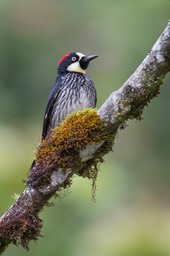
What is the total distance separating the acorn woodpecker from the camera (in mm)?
6551

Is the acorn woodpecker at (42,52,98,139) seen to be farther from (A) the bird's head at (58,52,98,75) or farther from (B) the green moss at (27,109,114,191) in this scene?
(B) the green moss at (27,109,114,191)

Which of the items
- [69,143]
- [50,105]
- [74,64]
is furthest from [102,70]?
[69,143]

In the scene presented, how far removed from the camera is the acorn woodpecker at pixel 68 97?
655cm

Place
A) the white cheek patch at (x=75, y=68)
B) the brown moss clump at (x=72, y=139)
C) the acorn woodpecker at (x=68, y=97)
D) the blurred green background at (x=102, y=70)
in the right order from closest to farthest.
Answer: the brown moss clump at (x=72, y=139) < the acorn woodpecker at (x=68, y=97) < the white cheek patch at (x=75, y=68) < the blurred green background at (x=102, y=70)

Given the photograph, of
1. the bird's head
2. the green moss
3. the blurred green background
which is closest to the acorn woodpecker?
the bird's head

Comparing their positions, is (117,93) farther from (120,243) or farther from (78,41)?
(78,41)

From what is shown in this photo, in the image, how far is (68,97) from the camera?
6.61m

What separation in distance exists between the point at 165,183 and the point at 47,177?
8.07m

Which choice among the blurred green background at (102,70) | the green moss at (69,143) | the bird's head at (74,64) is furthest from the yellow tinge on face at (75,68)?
the blurred green background at (102,70)

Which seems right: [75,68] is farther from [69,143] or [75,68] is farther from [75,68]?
[69,143]

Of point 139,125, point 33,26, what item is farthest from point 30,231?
point 33,26

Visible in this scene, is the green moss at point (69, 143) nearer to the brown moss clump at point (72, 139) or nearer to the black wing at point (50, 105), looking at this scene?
the brown moss clump at point (72, 139)

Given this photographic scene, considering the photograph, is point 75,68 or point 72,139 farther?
point 75,68

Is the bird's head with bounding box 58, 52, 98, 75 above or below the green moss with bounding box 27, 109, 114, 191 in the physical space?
above
